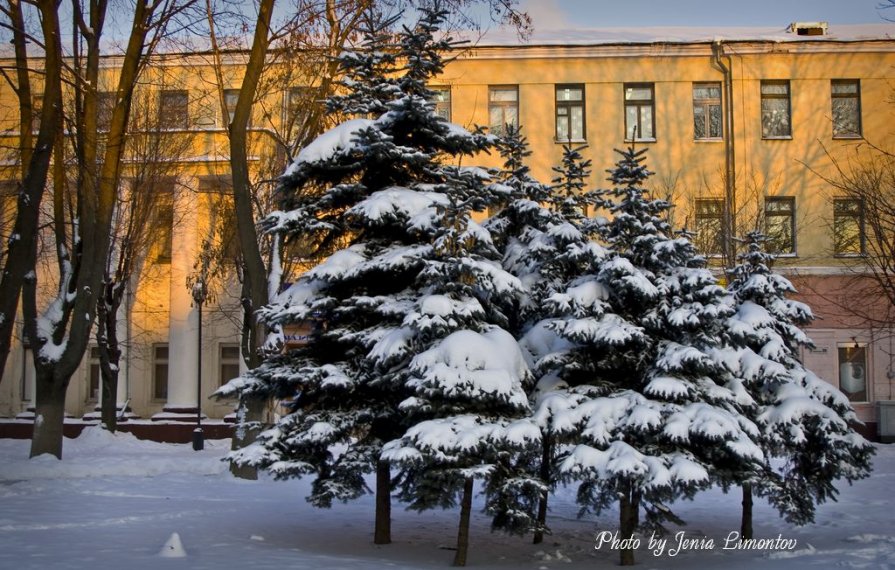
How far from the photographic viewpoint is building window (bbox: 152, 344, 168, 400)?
32.8 metres

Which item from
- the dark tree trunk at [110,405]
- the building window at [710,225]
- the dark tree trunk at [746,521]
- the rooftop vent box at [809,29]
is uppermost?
the rooftop vent box at [809,29]

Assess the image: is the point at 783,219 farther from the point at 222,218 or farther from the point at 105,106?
the point at 105,106

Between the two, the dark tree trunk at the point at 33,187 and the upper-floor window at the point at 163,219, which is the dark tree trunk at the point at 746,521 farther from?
the upper-floor window at the point at 163,219

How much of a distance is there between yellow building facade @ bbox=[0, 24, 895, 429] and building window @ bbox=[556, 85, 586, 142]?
47mm

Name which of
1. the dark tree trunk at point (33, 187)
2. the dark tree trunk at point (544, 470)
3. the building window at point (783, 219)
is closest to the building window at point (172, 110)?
the dark tree trunk at point (33, 187)

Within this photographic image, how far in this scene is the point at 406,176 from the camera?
537 inches

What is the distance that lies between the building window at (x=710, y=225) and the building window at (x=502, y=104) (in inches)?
264

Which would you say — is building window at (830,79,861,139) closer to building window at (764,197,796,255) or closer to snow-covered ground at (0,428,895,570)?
building window at (764,197,796,255)

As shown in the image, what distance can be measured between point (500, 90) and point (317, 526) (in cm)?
1967

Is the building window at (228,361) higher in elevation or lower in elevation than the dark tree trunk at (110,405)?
higher

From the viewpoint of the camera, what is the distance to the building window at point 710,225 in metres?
26.3


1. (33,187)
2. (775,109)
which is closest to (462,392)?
(33,187)

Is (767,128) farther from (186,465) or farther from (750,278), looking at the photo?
(186,465)

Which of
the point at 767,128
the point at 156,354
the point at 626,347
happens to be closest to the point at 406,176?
the point at 626,347
